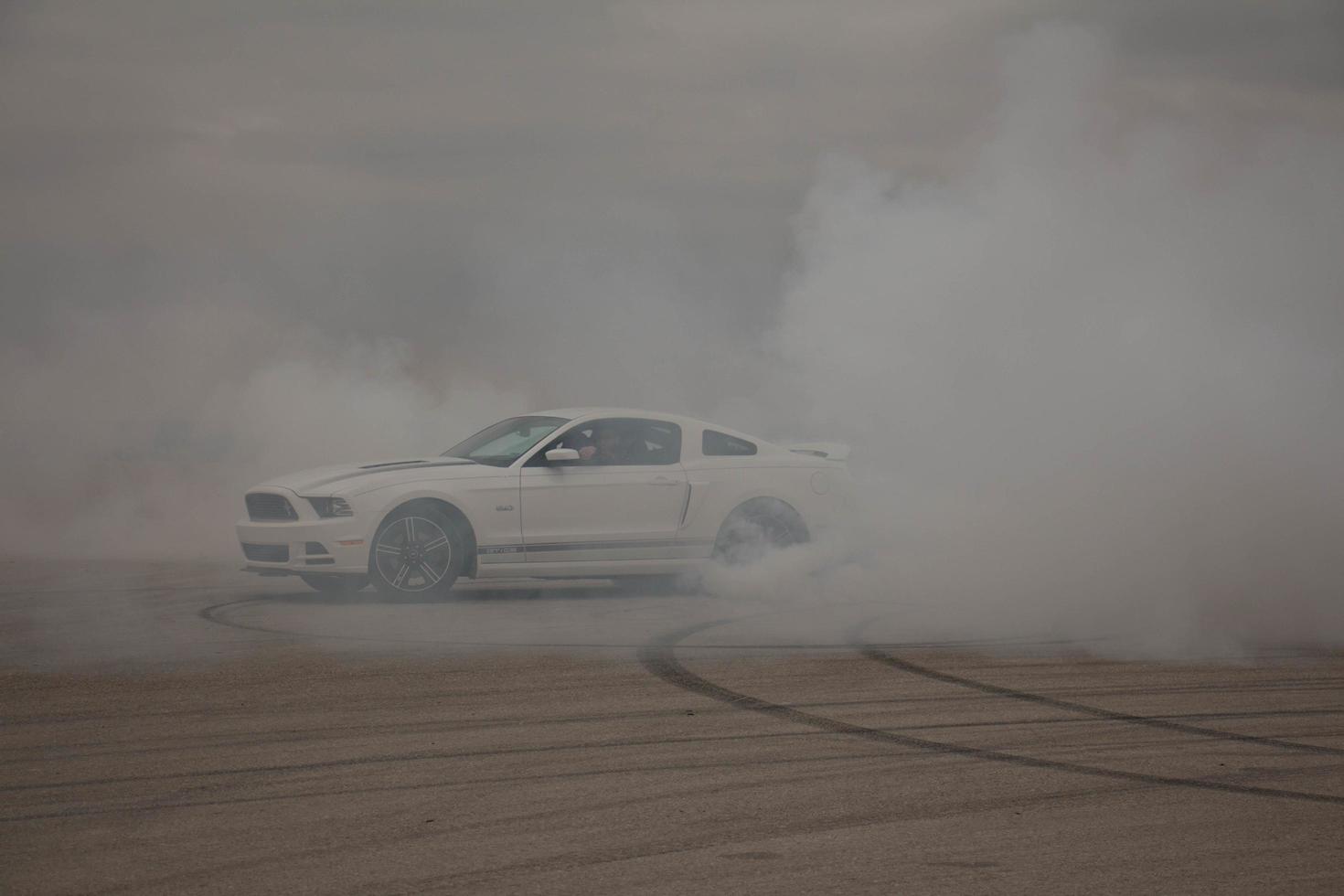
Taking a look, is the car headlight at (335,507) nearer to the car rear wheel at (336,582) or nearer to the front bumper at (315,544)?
A: the front bumper at (315,544)

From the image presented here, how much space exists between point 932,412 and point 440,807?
976cm

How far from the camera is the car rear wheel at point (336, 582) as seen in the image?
1238cm

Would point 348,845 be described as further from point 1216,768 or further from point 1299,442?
point 1299,442

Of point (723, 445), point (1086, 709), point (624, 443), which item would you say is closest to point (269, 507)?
point (624, 443)

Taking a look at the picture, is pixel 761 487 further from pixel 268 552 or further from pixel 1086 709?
pixel 1086 709

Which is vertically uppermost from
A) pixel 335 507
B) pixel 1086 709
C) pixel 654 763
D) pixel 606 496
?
pixel 606 496

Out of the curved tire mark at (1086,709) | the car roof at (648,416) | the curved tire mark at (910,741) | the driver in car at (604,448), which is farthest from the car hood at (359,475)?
the curved tire mark at (1086,709)

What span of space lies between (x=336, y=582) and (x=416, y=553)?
1128mm

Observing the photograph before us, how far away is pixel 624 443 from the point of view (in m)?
13.1

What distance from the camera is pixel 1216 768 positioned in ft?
20.6

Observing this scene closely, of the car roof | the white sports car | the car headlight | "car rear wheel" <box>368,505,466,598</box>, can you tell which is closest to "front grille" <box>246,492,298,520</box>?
the white sports car

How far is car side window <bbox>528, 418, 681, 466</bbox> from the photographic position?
12938 mm

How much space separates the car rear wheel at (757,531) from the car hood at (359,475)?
2.01m

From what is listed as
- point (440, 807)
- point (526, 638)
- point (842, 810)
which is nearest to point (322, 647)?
point (526, 638)
